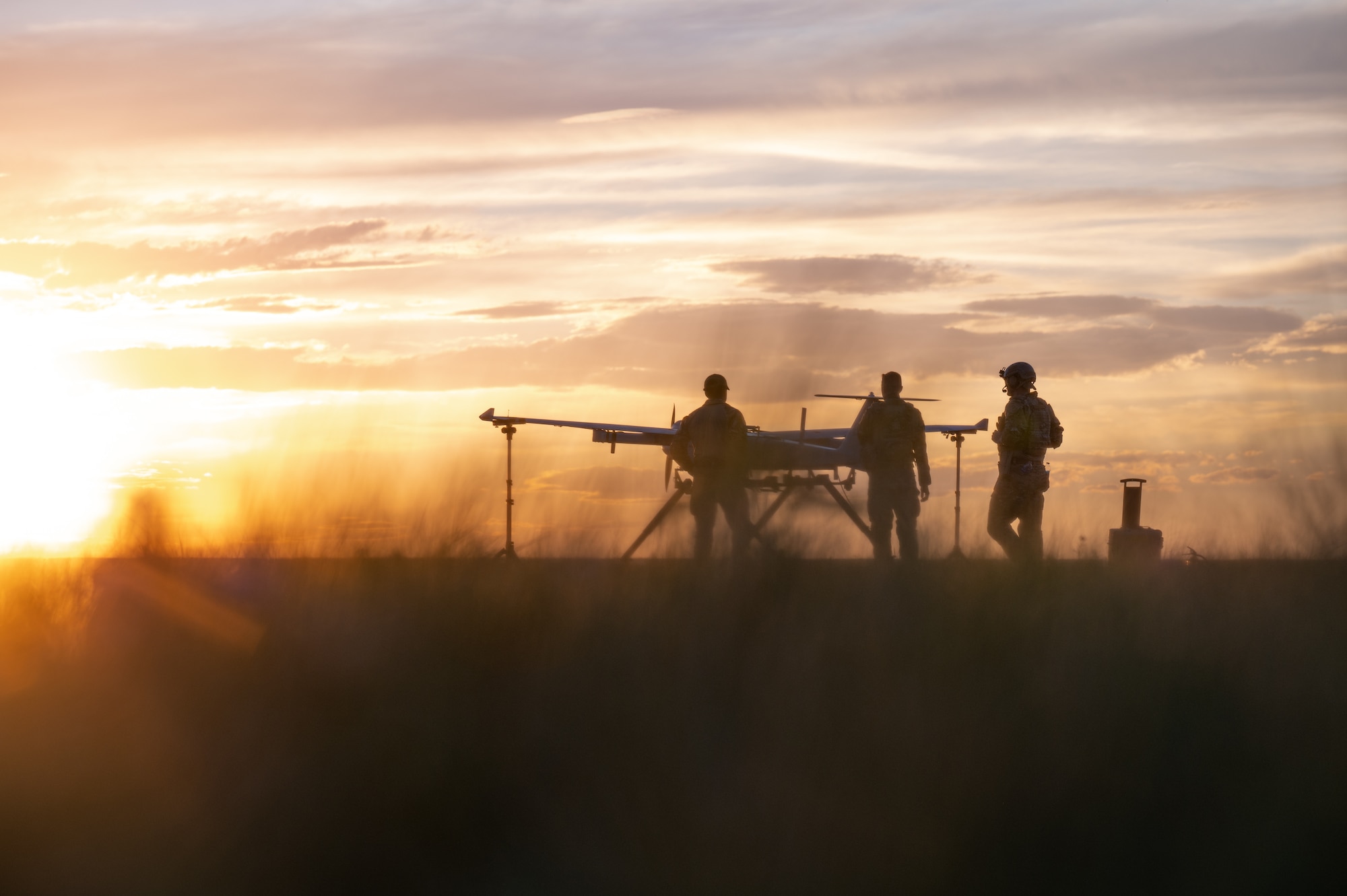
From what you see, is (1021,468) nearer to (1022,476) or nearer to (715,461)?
(1022,476)

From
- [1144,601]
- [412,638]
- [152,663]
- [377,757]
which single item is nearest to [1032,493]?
[1144,601]

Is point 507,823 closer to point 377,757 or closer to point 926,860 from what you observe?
point 377,757

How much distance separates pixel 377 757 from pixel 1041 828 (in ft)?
12.2

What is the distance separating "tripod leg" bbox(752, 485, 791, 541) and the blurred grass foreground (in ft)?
4.12

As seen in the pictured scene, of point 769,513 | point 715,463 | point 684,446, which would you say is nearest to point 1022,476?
point 769,513

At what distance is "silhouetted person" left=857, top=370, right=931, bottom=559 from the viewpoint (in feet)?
39.8

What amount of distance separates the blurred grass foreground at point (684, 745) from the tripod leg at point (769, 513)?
126cm

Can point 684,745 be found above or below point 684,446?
below

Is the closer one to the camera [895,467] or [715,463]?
[715,463]

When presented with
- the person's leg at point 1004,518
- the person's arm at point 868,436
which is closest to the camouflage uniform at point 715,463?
the person's arm at point 868,436

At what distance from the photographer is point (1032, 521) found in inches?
444

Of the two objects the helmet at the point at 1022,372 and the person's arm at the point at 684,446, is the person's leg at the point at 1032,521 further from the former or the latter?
the person's arm at the point at 684,446

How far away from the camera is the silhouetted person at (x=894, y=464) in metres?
12.1

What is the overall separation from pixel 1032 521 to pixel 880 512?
Result: 160 centimetres
